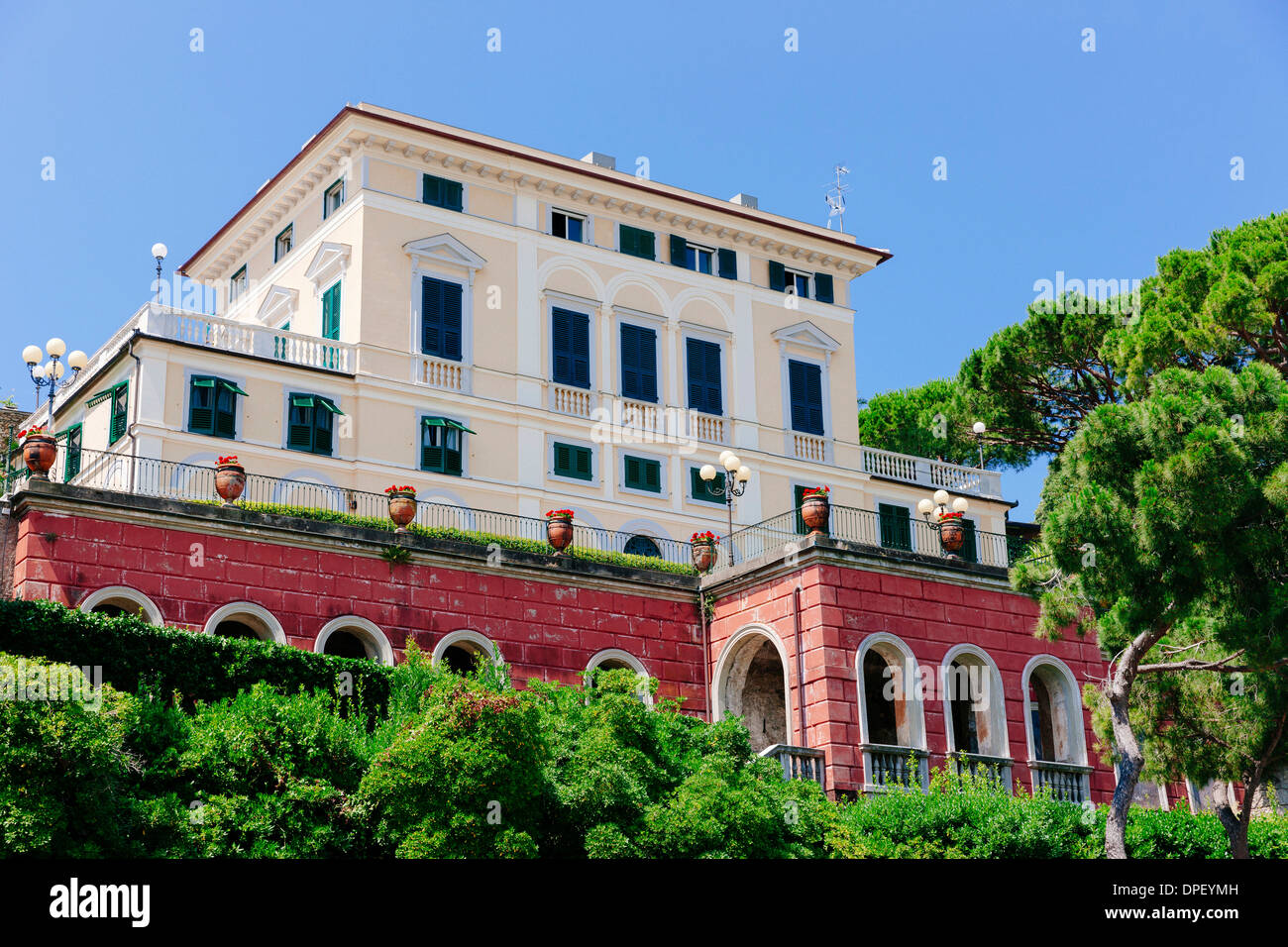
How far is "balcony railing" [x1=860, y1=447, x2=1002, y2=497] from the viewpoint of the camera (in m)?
40.2

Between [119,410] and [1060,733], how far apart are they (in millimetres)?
18829

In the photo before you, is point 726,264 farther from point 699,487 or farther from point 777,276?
point 699,487

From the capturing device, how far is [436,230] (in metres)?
35.7

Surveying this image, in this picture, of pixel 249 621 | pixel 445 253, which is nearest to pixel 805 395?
pixel 445 253

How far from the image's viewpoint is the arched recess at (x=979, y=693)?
90.6 ft

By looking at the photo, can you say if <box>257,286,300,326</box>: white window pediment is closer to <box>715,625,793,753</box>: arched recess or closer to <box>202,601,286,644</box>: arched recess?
<box>202,601,286,644</box>: arched recess

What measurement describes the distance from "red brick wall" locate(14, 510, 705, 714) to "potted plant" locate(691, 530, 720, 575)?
0.91m

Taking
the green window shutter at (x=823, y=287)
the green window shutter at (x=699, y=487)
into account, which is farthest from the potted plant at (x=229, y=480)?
the green window shutter at (x=823, y=287)

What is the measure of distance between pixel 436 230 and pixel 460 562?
10.7 m

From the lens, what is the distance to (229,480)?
2636cm

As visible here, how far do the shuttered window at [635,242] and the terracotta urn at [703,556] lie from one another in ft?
32.4

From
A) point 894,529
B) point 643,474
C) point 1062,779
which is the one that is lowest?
point 1062,779

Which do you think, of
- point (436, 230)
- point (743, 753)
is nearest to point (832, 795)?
point (743, 753)

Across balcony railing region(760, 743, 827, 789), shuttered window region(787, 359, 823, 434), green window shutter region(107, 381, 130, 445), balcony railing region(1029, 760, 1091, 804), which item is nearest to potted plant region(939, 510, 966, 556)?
balcony railing region(1029, 760, 1091, 804)
